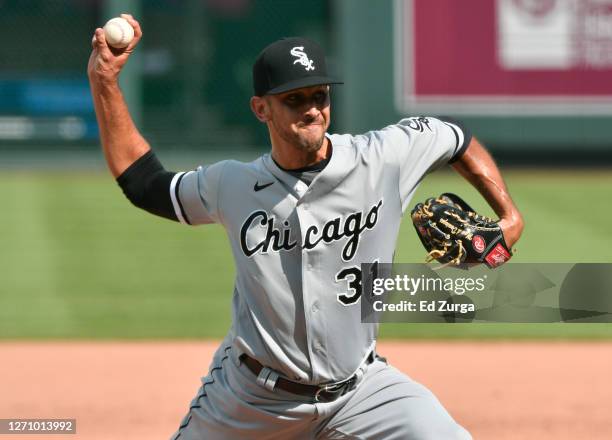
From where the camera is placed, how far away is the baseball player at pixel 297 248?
11.9ft

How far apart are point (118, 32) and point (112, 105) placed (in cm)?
24

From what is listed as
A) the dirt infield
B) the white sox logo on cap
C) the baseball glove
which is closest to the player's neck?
the white sox logo on cap

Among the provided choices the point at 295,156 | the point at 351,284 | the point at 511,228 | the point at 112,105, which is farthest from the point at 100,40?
the point at 511,228

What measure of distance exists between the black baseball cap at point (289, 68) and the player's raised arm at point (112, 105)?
17.3 inches

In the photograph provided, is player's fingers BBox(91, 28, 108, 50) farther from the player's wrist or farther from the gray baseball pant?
the player's wrist

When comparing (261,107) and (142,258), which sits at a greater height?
(261,107)

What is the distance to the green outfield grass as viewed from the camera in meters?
8.77

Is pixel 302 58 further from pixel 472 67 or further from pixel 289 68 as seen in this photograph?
pixel 472 67

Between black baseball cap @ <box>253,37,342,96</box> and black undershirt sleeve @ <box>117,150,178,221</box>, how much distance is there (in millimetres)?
435

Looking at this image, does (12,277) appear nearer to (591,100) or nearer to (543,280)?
(543,280)

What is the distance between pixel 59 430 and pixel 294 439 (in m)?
2.43

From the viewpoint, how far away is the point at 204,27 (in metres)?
18.9

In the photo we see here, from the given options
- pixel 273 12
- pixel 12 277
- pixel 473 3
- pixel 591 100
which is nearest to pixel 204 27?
pixel 273 12

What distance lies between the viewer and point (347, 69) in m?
18.6
